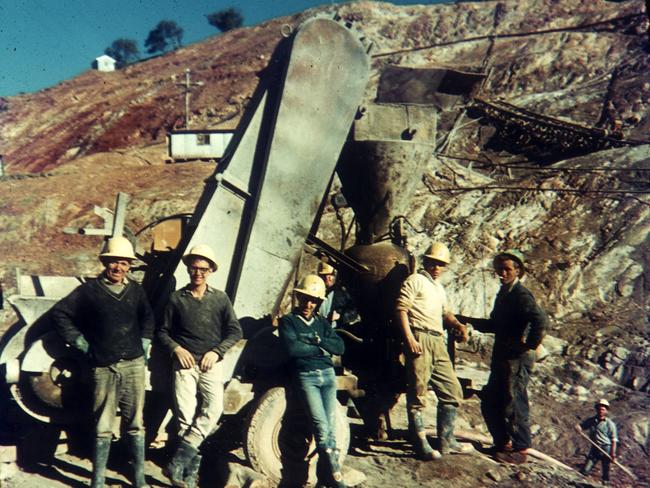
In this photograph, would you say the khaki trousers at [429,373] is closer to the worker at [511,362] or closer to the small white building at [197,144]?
the worker at [511,362]

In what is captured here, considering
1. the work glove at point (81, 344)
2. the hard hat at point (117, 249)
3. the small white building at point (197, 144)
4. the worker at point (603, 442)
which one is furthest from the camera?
the small white building at point (197, 144)

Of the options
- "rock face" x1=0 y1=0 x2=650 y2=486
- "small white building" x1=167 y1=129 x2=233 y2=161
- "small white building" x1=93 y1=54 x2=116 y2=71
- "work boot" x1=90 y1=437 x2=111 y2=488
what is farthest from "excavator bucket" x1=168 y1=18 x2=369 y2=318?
"small white building" x1=93 y1=54 x2=116 y2=71

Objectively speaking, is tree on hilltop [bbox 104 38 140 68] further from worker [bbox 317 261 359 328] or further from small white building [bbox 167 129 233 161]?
worker [bbox 317 261 359 328]

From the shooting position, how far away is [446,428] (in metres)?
5.19

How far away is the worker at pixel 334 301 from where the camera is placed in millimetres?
6234

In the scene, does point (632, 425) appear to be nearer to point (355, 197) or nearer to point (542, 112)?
point (355, 197)

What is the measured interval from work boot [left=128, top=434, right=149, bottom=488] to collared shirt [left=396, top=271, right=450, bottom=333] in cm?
242

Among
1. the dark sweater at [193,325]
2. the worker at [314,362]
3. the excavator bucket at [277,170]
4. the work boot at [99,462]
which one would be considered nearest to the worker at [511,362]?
the worker at [314,362]

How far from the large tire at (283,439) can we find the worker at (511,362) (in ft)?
5.19

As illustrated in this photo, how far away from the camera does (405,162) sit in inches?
255

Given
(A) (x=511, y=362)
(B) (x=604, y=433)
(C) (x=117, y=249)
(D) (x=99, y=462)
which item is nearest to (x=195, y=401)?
(D) (x=99, y=462)

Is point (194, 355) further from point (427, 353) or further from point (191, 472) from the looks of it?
point (427, 353)

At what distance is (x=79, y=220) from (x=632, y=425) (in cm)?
1837

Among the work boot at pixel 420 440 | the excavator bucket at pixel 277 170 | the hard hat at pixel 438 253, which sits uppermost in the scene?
the excavator bucket at pixel 277 170
